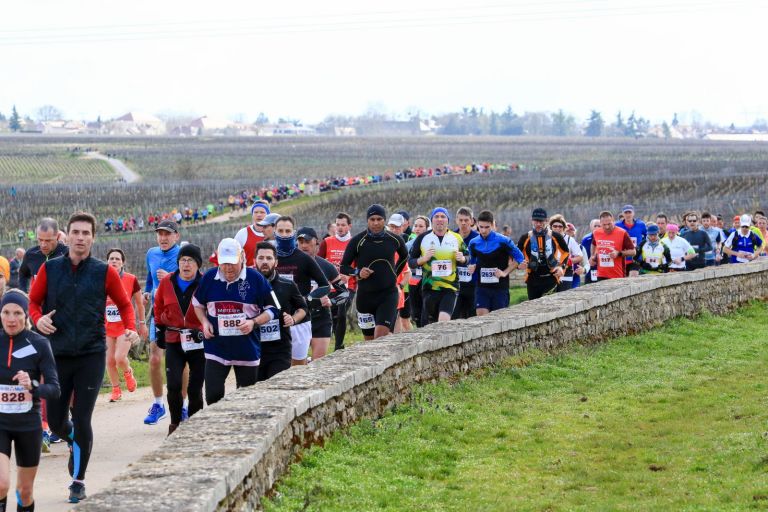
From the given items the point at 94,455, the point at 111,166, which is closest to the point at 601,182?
the point at 111,166

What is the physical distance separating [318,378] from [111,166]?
139233 mm

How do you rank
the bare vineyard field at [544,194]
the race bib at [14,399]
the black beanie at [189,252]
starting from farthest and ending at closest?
1. the bare vineyard field at [544,194]
2. the black beanie at [189,252]
3. the race bib at [14,399]

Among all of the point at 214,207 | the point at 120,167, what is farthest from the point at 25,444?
the point at 120,167

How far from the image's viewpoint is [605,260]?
19.3 meters

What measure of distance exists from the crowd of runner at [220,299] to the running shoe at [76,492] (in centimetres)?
1

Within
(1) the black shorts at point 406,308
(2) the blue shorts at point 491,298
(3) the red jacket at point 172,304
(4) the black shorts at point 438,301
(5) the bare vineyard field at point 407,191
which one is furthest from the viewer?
(5) the bare vineyard field at point 407,191

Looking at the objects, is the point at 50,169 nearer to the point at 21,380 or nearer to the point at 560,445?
the point at 560,445

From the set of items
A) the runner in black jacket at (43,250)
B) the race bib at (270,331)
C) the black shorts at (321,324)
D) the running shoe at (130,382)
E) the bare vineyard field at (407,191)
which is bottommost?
the bare vineyard field at (407,191)

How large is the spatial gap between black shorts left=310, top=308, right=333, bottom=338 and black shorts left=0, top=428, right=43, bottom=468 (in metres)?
5.32

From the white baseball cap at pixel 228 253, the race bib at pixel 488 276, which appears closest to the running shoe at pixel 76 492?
the white baseball cap at pixel 228 253

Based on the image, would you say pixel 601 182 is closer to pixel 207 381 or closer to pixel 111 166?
pixel 111 166

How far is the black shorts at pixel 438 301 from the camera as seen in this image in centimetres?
1493

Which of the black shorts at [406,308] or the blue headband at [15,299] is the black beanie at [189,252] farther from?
the black shorts at [406,308]

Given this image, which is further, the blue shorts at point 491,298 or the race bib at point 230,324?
the blue shorts at point 491,298
